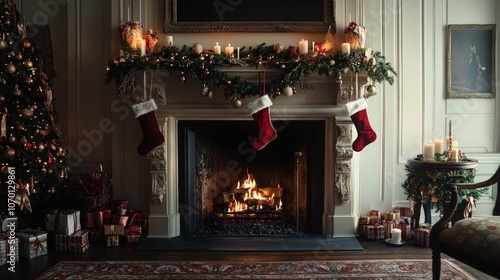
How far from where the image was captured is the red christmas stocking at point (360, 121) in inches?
150

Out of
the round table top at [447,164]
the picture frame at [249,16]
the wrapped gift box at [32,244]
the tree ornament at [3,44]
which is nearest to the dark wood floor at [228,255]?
the wrapped gift box at [32,244]

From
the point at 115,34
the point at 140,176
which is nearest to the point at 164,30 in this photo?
the point at 115,34

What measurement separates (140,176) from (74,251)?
0.86m

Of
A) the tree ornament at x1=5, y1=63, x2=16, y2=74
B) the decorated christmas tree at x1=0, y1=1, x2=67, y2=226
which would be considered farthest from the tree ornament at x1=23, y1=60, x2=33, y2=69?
the tree ornament at x1=5, y1=63, x2=16, y2=74

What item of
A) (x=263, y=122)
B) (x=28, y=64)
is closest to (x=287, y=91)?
(x=263, y=122)

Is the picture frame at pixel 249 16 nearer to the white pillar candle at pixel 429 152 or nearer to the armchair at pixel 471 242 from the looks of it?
the white pillar candle at pixel 429 152

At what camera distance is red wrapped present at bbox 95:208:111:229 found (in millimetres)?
4047

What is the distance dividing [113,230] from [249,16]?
2.20 metres

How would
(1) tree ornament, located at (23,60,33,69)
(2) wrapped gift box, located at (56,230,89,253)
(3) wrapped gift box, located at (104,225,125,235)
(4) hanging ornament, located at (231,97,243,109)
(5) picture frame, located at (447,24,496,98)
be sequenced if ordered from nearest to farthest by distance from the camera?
1. (1) tree ornament, located at (23,60,33,69)
2. (2) wrapped gift box, located at (56,230,89,253)
3. (4) hanging ornament, located at (231,97,243,109)
4. (3) wrapped gift box, located at (104,225,125,235)
5. (5) picture frame, located at (447,24,496,98)

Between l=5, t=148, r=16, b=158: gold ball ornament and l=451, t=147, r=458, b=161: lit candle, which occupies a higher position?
l=5, t=148, r=16, b=158: gold ball ornament

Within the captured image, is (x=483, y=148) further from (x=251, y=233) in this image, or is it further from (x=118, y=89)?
(x=118, y=89)

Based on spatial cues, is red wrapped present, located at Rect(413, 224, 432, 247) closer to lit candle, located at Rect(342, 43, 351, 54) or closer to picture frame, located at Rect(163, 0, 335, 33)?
lit candle, located at Rect(342, 43, 351, 54)

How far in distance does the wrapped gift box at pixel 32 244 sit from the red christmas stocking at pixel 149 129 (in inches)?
39.9

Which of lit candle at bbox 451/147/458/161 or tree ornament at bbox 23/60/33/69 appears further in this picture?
lit candle at bbox 451/147/458/161
